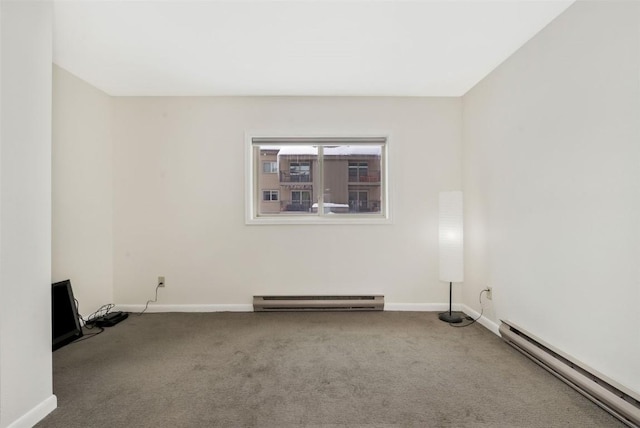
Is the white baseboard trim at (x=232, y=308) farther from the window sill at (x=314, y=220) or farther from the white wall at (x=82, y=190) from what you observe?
the window sill at (x=314, y=220)

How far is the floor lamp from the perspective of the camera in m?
2.89

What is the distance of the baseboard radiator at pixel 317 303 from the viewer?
3.19m

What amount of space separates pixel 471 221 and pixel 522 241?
79 cm

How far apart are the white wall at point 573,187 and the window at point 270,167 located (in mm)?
2330

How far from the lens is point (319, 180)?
3.44 meters

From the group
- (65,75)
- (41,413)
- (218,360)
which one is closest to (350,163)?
(218,360)

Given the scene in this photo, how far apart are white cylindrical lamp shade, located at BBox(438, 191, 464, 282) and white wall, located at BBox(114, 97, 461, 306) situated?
340 millimetres

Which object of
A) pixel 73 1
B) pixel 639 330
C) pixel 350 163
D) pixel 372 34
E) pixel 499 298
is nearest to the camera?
pixel 639 330

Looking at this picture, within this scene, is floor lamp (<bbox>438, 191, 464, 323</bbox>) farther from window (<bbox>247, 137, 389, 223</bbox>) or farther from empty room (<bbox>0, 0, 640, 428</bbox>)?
window (<bbox>247, 137, 389, 223</bbox>)

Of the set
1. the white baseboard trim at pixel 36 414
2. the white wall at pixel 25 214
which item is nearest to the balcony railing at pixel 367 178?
the white wall at pixel 25 214

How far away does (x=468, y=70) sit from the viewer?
2.69 metres

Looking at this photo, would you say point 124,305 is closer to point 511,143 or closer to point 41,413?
point 41,413

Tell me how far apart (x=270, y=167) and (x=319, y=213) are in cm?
83

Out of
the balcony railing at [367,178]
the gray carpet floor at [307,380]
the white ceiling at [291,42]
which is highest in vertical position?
the white ceiling at [291,42]
